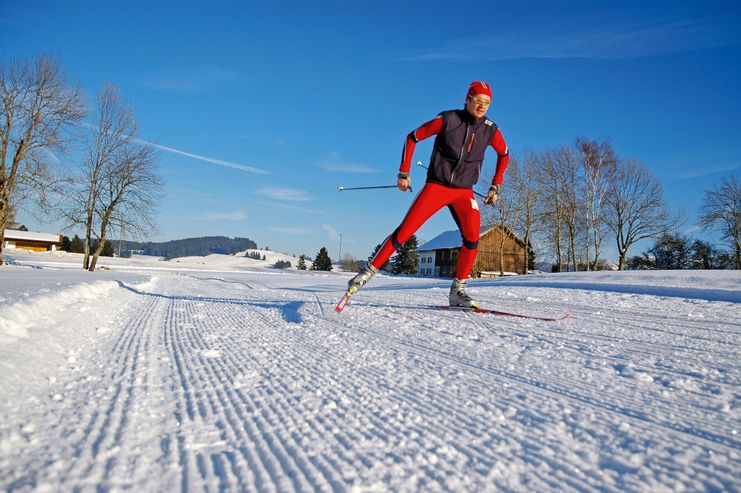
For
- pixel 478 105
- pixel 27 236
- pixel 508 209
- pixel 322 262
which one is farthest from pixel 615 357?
pixel 27 236

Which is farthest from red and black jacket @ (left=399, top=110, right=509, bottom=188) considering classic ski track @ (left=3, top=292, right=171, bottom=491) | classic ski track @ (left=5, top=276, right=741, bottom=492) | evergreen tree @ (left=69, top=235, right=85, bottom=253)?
evergreen tree @ (left=69, top=235, right=85, bottom=253)

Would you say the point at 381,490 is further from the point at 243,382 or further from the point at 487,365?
the point at 487,365

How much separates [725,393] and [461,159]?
263cm

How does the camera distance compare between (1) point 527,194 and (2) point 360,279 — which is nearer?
(2) point 360,279

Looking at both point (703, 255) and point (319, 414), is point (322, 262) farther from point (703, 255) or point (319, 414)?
point (319, 414)

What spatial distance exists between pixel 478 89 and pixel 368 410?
127 inches

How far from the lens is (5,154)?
1969 cm

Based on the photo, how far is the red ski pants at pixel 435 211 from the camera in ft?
11.7

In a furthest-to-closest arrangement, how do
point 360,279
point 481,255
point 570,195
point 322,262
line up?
1. point 322,262
2. point 481,255
3. point 570,195
4. point 360,279

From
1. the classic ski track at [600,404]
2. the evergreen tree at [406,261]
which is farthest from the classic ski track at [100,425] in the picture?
the evergreen tree at [406,261]

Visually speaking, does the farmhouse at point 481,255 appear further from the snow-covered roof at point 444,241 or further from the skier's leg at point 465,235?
the skier's leg at point 465,235

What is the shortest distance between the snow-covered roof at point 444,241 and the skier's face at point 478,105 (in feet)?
152

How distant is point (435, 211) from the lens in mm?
3594

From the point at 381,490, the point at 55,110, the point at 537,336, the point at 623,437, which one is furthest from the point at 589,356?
the point at 55,110
